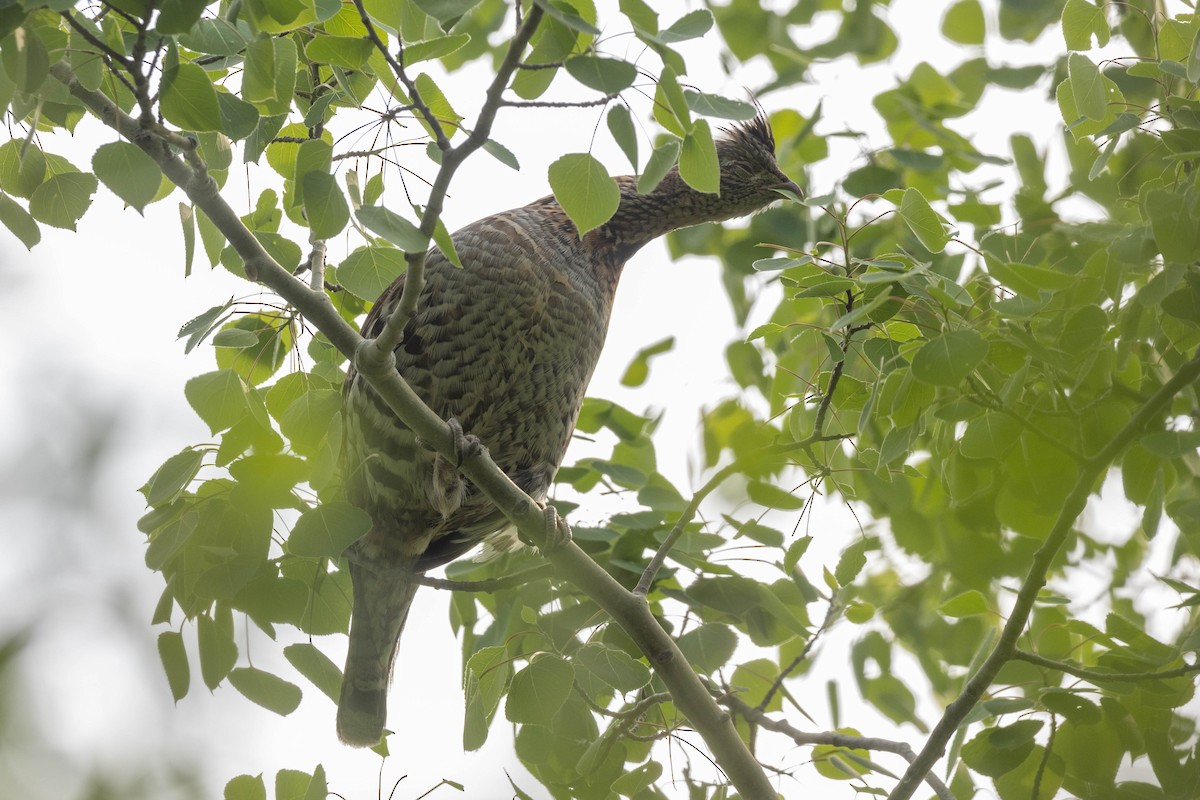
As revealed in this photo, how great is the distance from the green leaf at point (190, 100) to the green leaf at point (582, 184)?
2.18 feet

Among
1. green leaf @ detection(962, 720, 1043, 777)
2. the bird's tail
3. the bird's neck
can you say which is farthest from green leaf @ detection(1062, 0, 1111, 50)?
the bird's tail

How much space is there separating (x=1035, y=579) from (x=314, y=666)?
1757 millimetres

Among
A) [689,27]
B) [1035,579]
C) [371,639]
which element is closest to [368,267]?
[689,27]

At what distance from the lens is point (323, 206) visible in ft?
7.05

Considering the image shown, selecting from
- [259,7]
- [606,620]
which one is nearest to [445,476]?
[606,620]

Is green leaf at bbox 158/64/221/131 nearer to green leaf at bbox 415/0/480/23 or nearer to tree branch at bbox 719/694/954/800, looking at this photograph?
green leaf at bbox 415/0/480/23

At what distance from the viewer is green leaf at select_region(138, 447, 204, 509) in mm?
2336

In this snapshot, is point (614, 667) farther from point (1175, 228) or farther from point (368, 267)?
point (1175, 228)

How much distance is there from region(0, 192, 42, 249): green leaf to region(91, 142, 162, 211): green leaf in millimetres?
490

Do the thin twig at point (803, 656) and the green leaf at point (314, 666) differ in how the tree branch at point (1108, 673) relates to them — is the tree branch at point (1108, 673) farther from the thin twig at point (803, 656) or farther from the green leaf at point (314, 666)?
the green leaf at point (314, 666)

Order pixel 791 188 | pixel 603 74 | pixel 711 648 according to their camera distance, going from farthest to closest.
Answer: pixel 791 188 < pixel 711 648 < pixel 603 74

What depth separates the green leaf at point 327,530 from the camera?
2.49 meters

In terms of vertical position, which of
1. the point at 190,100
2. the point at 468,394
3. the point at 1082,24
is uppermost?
the point at 1082,24

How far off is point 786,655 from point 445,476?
4.27 ft
